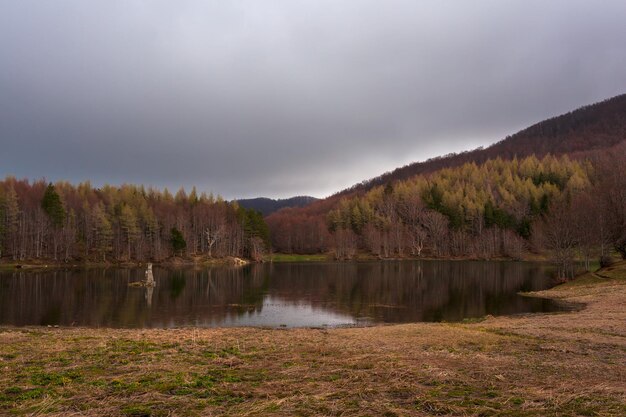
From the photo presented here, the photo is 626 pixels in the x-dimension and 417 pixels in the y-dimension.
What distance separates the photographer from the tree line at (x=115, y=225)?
100438 millimetres

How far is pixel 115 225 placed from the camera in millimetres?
115938

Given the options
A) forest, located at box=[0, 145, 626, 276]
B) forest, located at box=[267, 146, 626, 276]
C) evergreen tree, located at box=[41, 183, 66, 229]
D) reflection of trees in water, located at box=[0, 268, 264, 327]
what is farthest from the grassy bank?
forest, located at box=[267, 146, 626, 276]

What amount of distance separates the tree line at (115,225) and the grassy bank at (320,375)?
95.5 m

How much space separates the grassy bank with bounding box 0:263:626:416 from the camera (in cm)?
879

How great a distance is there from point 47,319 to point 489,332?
97.3 feet

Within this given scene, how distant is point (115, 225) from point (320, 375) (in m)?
117

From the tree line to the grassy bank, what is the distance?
95.5 metres

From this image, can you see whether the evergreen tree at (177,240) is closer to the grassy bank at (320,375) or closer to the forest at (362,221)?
the forest at (362,221)

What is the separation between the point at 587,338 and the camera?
734 inches

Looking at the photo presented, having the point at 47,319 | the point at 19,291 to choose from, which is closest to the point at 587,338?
the point at 47,319

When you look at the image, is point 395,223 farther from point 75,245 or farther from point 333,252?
point 75,245

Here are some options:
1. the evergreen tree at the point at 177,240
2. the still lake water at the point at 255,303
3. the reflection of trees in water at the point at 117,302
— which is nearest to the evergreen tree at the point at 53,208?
the evergreen tree at the point at 177,240

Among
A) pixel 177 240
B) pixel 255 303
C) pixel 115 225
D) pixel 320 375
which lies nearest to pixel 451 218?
pixel 177 240

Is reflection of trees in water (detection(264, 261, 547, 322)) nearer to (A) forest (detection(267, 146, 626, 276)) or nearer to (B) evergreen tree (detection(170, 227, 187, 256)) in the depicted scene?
(B) evergreen tree (detection(170, 227, 187, 256))
